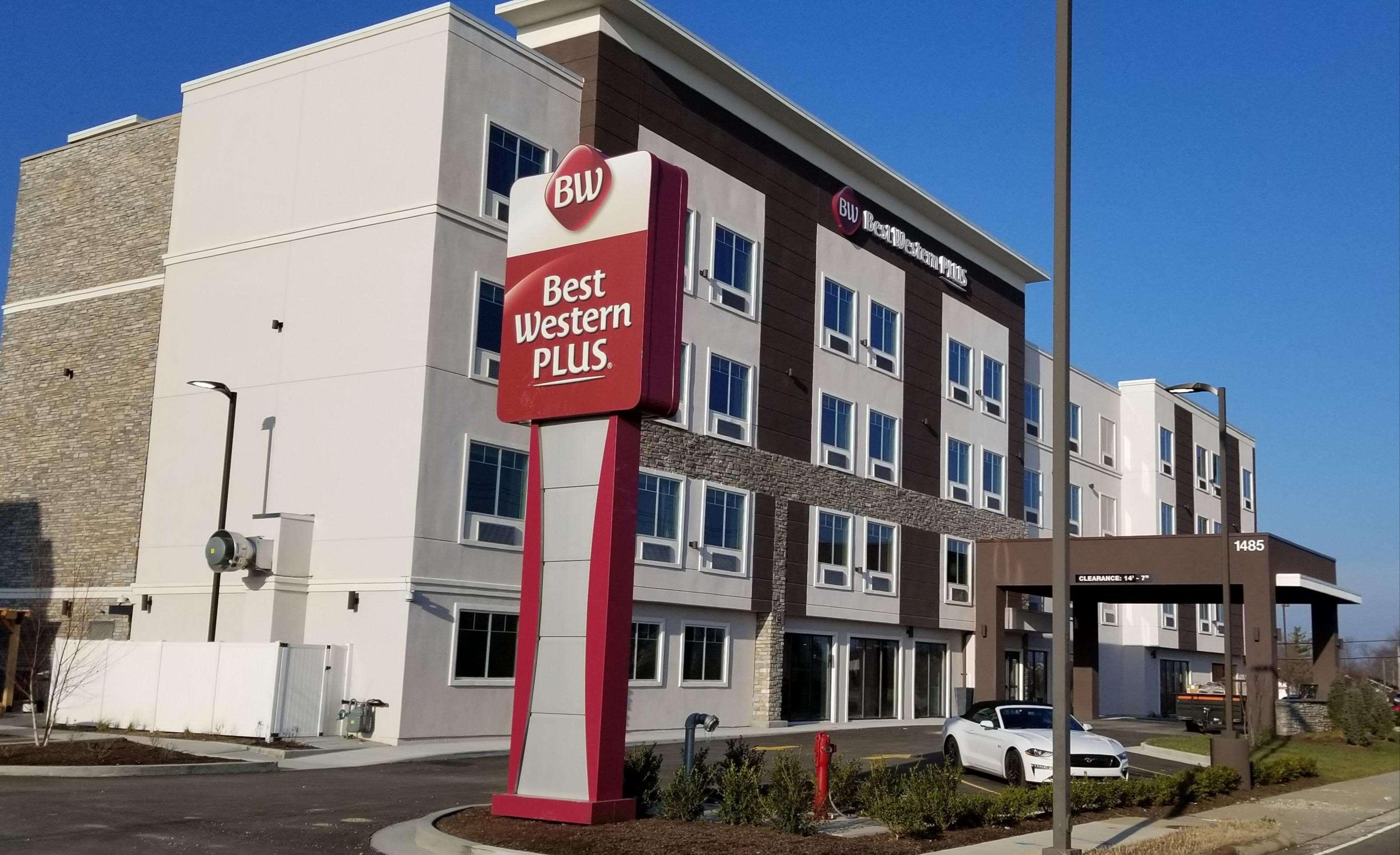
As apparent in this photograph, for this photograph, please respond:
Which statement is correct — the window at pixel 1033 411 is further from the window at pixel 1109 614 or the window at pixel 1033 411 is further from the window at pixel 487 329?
the window at pixel 487 329

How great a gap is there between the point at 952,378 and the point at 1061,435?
114 feet

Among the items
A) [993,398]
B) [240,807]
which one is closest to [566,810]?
[240,807]

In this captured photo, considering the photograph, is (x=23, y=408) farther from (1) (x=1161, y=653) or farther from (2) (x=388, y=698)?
(1) (x=1161, y=653)

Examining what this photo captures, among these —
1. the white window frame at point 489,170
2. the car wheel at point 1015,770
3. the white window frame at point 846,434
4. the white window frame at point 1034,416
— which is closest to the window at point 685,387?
the white window frame at point 489,170

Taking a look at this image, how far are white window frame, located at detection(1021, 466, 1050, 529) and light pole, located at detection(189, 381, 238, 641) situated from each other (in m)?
32.8

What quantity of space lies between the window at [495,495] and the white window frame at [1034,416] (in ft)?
96.9

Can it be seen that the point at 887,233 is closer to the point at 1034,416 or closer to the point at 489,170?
the point at 1034,416

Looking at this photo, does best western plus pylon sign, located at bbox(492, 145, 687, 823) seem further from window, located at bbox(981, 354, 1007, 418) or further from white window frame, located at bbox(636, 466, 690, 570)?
window, located at bbox(981, 354, 1007, 418)

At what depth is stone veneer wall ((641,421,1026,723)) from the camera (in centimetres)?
3462

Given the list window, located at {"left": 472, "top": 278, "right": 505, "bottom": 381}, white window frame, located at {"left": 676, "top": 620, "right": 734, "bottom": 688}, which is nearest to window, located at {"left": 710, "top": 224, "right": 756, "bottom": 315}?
window, located at {"left": 472, "top": 278, "right": 505, "bottom": 381}

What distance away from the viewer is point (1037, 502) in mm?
55562

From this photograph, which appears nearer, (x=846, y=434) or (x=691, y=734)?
(x=691, y=734)

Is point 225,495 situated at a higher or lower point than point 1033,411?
lower

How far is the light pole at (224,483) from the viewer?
28984 mm
